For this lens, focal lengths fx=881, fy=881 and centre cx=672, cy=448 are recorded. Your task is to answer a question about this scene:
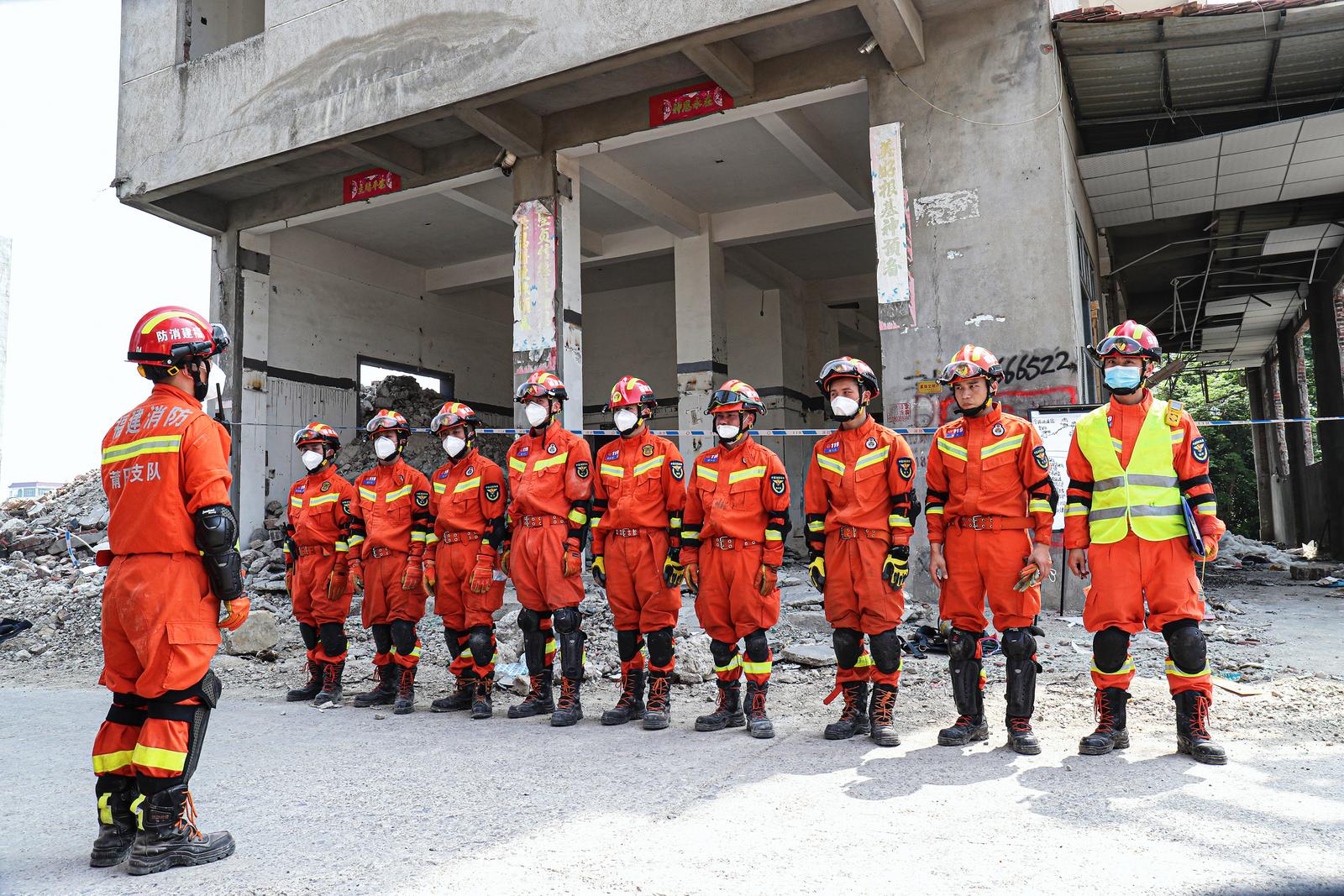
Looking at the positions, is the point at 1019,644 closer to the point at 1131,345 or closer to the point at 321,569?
the point at 1131,345

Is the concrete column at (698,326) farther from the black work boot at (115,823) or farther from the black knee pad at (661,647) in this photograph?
the black work boot at (115,823)

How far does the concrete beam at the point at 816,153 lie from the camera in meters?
11.5

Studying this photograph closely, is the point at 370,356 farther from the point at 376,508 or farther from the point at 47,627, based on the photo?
the point at 376,508

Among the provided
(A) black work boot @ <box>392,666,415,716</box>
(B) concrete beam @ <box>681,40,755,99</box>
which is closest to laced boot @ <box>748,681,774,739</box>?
(A) black work boot @ <box>392,666,415,716</box>

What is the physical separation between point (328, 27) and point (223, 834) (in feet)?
36.9

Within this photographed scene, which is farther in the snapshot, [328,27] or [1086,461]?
[328,27]

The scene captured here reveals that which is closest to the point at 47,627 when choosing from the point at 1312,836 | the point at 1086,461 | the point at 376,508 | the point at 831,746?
the point at 376,508

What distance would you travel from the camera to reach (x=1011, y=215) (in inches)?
357

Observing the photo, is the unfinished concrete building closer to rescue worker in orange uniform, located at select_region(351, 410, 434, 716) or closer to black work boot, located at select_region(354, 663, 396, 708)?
rescue worker in orange uniform, located at select_region(351, 410, 434, 716)

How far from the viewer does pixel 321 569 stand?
23.2 ft

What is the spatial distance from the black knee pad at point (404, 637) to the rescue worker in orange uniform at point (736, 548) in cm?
238

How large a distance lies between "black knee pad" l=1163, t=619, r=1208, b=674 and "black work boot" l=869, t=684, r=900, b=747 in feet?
4.82

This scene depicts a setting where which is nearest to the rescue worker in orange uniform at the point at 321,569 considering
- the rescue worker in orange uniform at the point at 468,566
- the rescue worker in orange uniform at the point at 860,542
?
the rescue worker in orange uniform at the point at 468,566

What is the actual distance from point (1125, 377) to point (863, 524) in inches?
63.5
